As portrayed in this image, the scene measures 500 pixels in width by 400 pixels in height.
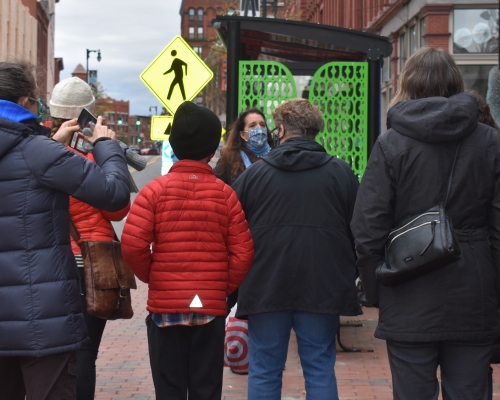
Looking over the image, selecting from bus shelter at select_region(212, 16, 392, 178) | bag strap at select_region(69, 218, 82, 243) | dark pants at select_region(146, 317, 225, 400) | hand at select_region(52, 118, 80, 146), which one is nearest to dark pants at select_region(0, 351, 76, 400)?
dark pants at select_region(146, 317, 225, 400)

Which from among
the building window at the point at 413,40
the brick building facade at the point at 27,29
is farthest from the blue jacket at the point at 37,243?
the brick building facade at the point at 27,29

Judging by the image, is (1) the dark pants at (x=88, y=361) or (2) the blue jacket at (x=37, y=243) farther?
(1) the dark pants at (x=88, y=361)

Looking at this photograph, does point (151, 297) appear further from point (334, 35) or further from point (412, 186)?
point (334, 35)

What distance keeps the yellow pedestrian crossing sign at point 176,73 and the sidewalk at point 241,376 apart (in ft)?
9.85

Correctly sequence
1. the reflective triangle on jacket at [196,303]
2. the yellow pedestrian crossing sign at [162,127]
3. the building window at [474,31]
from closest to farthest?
1. the reflective triangle on jacket at [196,303]
2. the yellow pedestrian crossing sign at [162,127]
3. the building window at [474,31]

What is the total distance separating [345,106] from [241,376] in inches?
131

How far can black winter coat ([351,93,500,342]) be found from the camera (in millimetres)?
3732

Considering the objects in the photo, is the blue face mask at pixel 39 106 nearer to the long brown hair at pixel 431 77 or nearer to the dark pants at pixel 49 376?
the dark pants at pixel 49 376

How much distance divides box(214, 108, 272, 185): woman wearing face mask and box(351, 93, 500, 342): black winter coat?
295 cm

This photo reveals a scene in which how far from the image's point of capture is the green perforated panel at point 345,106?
890cm

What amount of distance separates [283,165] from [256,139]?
204cm

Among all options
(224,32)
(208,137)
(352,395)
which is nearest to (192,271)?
(208,137)

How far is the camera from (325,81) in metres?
8.96

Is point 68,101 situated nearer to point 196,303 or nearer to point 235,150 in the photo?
point 196,303
